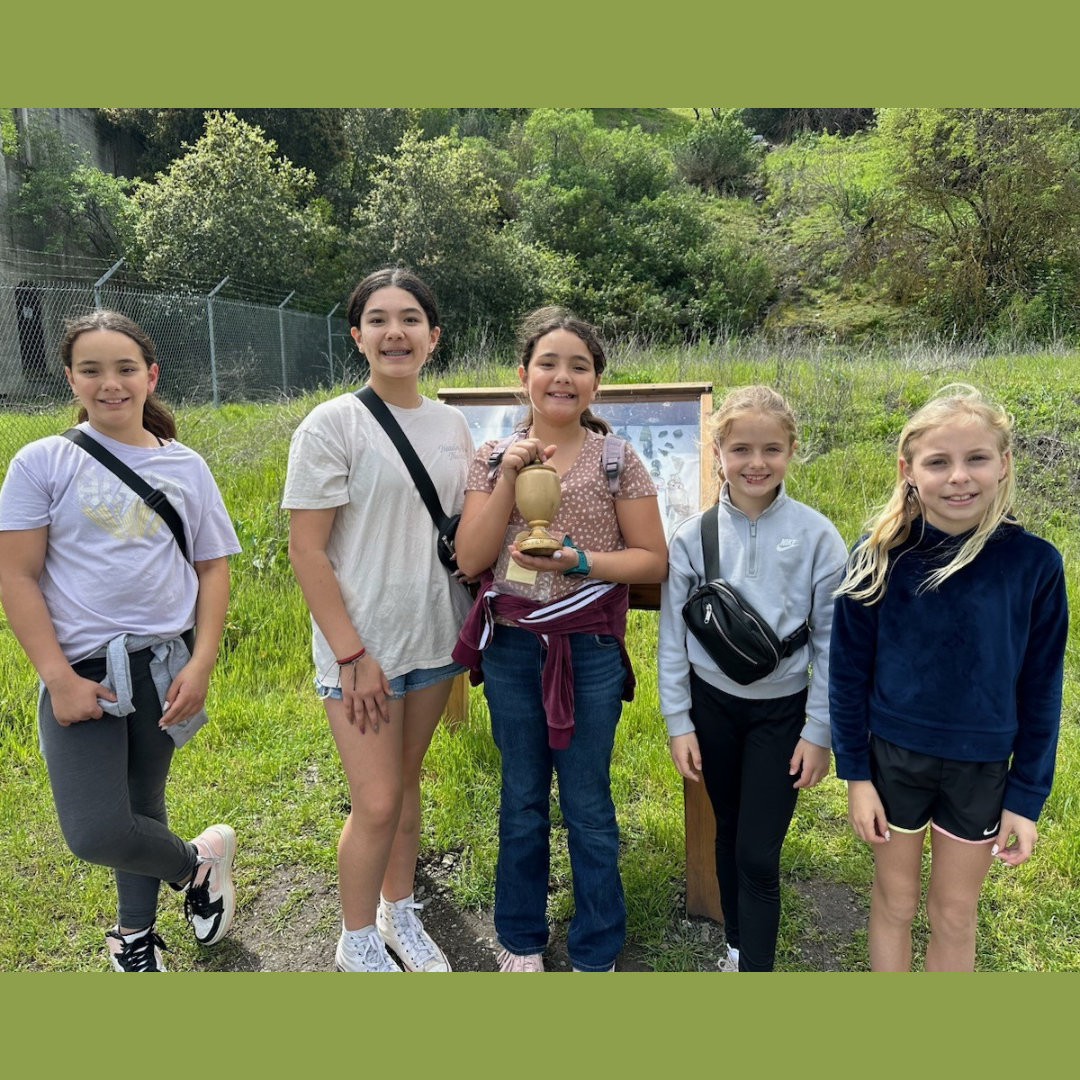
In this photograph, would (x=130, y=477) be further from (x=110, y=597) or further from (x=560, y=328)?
(x=560, y=328)

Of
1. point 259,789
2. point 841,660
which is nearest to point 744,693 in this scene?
point 841,660

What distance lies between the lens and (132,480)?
233 cm

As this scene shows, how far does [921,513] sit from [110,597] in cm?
235

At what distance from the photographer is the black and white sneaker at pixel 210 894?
2750 mm

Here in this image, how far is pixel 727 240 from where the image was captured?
22.4 m

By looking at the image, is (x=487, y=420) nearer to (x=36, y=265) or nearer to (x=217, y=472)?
(x=217, y=472)

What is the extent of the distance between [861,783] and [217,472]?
685 centimetres

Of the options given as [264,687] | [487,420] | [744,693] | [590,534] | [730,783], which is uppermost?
[487,420]

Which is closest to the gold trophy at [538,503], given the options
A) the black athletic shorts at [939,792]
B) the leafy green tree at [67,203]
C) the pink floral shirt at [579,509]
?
the pink floral shirt at [579,509]

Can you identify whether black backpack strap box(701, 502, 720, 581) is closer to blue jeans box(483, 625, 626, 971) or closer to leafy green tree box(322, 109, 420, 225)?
blue jeans box(483, 625, 626, 971)

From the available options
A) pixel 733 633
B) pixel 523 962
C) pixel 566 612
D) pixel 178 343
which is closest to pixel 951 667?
pixel 733 633

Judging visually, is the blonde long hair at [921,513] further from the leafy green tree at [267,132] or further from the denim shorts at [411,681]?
the leafy green tree at [267,132]

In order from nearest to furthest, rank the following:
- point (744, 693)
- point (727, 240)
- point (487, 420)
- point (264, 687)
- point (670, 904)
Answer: point (744, 693) < point (670, 904) < point (487, 420) < point (264, 687) < point (727, 240)

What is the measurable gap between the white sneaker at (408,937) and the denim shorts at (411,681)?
863 mm
